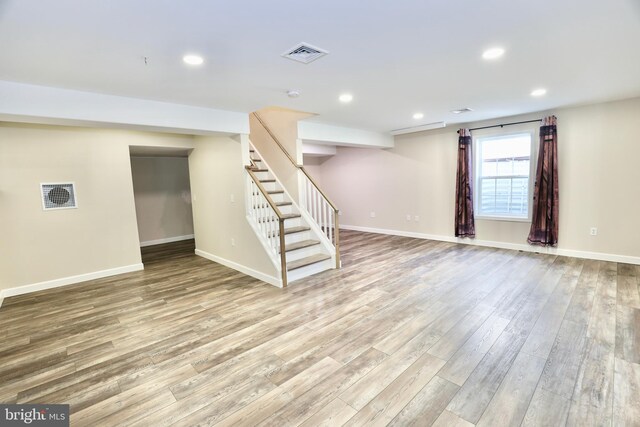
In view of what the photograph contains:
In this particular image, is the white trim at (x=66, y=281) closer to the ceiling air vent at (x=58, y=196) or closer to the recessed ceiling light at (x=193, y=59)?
the ceiling air vent at (x=58, y=196)

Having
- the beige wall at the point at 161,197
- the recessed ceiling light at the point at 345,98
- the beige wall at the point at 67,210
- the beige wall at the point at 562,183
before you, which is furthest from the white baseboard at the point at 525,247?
the beige wall at the point at 67,210

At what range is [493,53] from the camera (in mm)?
2463

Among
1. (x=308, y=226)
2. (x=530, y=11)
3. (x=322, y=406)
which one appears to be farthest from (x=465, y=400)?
(x=308, y=226)

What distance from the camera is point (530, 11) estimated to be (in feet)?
6.06

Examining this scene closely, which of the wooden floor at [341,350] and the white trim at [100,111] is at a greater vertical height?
the white trim at [100,111]

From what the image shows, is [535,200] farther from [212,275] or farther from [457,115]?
[212,275]

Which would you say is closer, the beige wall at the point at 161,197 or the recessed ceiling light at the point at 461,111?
the recessed ceiling light at the point at 461,111

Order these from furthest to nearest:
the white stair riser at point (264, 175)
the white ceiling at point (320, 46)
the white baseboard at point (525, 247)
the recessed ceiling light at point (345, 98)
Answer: the white stair riser at point (264, 175) < the white baseboard at point (525, 247) < the recessed ceiling light at point (345, 98) < the white ceiling at point (320, 46)

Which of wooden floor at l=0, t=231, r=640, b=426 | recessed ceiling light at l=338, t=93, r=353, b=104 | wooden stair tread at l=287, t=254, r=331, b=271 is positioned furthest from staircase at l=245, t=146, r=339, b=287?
recessed ceiling light at l=338, t=93, r=353, b=104

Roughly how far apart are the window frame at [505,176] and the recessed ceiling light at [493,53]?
3.20 metres

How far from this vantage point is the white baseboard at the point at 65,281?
3.94 m

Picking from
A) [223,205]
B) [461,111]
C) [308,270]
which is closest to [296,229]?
[308,270]

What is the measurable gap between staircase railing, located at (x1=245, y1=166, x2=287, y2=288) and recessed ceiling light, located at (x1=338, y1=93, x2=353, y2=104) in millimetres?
1566

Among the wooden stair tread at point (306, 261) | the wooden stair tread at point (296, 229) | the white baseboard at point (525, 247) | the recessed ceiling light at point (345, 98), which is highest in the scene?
the recessed ceiling light at point (345, 98)
